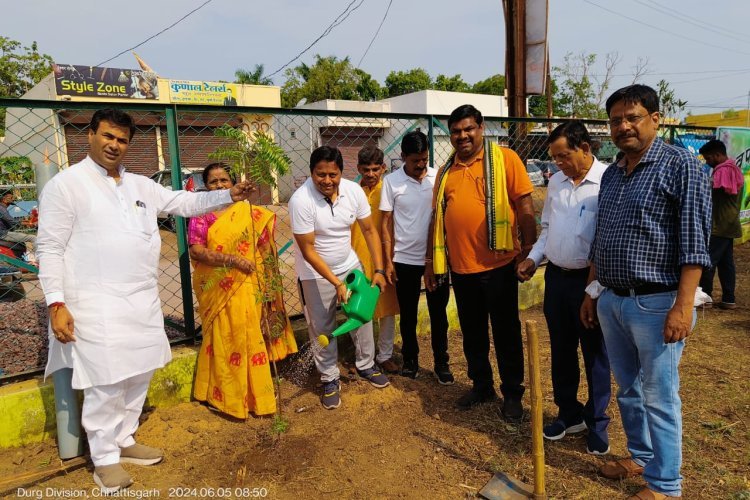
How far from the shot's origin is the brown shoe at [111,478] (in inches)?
97.1

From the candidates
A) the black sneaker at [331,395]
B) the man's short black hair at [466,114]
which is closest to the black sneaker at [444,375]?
the black sneaker at [331,395]

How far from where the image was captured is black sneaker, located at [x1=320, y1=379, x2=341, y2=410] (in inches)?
131

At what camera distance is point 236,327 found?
10.3 feet

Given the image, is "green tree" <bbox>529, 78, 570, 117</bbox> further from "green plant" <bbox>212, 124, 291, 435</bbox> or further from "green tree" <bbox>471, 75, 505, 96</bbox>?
"green plant" <bbox>212, 124, 291, 435</bbox>

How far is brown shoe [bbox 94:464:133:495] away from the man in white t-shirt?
1.25 metres

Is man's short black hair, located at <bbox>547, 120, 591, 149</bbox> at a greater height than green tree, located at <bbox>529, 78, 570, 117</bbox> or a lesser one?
lesser

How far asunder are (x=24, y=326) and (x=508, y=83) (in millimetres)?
6077

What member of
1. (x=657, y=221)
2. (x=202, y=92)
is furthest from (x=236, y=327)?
(x=202, y=92)

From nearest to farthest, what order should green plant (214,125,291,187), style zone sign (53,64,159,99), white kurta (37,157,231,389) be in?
white kurta (37,157,231,389) < green plant (214,125,291,187) < style zone sign (53,64,159,99)

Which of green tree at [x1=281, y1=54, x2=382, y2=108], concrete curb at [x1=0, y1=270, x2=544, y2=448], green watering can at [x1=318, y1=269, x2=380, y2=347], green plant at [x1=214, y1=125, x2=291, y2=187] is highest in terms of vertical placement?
green tree at [x1=281, y1=54, x2=382, y2=108]

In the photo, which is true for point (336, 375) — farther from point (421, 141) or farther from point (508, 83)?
point (508, 83)

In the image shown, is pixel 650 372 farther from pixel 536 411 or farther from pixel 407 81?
pixel 407 81

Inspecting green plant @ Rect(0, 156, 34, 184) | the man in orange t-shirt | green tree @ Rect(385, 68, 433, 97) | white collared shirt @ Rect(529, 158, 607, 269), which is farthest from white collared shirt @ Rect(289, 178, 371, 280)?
green tree @ Rect(385, 68, 433, 97)

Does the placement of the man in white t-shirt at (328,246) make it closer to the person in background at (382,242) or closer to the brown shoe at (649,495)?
the person in background at (382,242)
